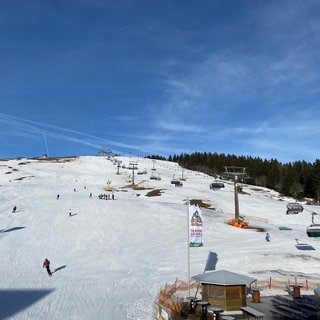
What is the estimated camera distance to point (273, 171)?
131 m

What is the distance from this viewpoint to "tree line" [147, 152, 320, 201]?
110875mm

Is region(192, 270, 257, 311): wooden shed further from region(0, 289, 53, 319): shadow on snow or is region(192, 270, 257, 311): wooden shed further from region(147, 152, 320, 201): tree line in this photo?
region(147, 152, 320, 201): tree line

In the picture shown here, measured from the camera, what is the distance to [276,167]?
135m

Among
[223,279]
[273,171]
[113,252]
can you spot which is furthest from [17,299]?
[273,171]

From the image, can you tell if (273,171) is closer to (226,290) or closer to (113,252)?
(113,252)

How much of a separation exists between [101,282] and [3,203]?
3855 centimetres

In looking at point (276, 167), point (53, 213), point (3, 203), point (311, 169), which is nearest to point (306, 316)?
point (53, 213)

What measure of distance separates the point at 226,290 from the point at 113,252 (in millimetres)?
16882

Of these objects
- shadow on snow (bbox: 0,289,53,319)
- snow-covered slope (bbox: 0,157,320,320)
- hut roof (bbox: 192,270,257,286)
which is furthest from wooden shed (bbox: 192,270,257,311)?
shadow on snow (bbox: 0,289,53,319)

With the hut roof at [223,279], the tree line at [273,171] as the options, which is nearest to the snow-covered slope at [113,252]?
the hut roof at [223,279]

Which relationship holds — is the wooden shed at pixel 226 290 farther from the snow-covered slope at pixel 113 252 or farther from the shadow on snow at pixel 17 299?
the shadow on snow at pixel 17 299

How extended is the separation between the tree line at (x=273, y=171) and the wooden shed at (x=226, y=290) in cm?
5826

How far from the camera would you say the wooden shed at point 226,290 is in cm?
1953

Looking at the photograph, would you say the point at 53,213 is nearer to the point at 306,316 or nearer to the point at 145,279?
the point at 145,279
